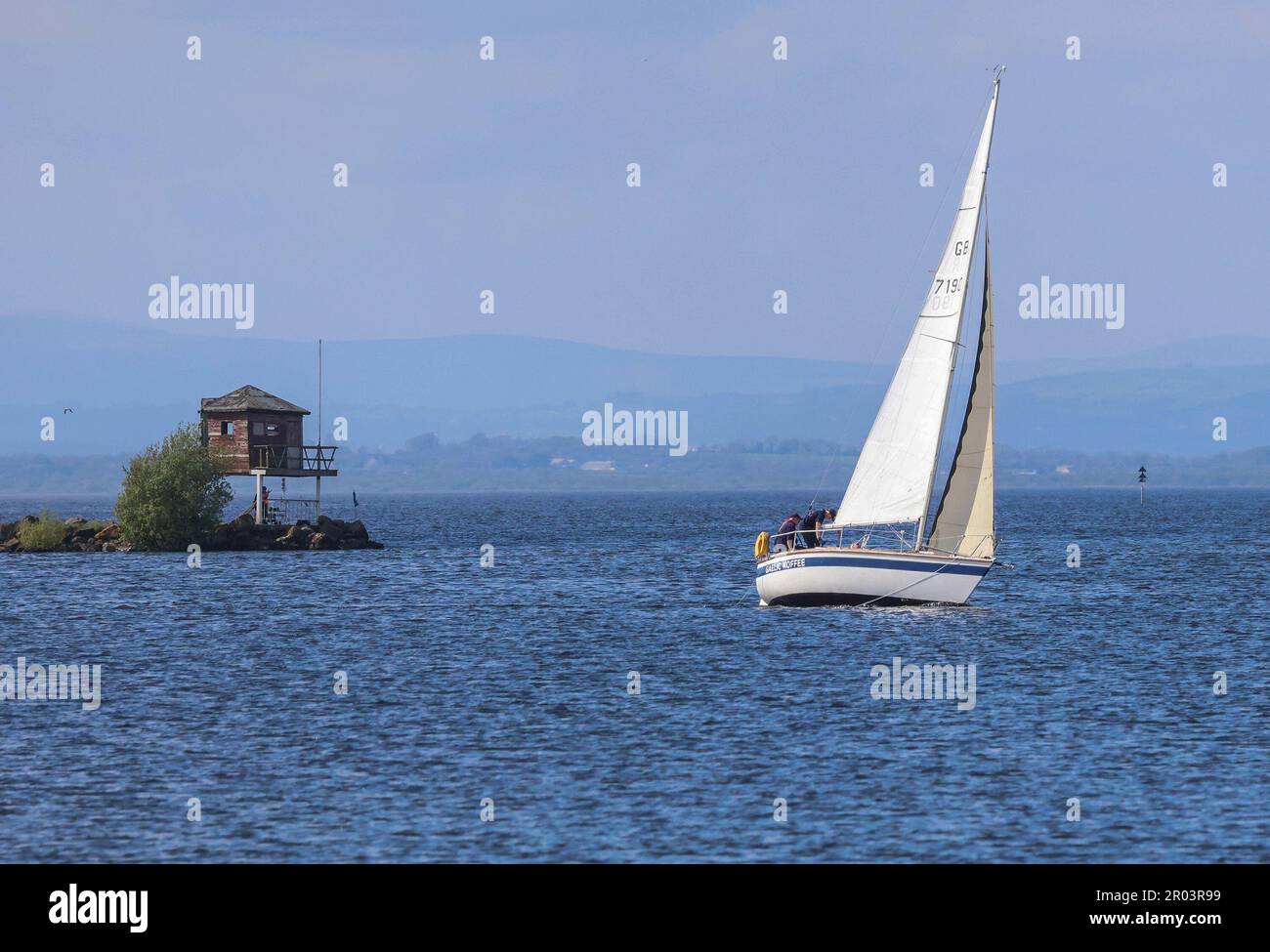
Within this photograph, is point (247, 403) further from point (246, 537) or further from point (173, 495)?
point (246, 537)

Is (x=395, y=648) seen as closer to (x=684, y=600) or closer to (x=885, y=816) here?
(x=684, y=600)

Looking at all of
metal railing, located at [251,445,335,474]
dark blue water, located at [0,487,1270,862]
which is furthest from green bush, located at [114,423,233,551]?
dark blue water, located at [0,487,1270,862]

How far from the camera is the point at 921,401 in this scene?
51781 mm

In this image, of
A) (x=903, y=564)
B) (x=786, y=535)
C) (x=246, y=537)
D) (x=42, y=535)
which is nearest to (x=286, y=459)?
(x=246, y=537)

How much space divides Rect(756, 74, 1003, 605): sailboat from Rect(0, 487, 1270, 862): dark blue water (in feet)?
5.08

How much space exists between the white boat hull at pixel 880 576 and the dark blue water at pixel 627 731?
1.04 meters

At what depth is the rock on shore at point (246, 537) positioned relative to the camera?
96938 millimetres

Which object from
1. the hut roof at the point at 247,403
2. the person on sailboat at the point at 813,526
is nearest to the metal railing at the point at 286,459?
the hut roof at the point at 247,403

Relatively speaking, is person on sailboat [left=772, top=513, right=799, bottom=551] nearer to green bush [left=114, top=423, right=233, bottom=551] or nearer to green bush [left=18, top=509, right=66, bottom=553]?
green bush [left=114, top=423, right=233, bottom=551]

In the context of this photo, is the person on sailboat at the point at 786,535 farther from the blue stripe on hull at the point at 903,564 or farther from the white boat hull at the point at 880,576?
the blue stripe on hull at the point at 903,564

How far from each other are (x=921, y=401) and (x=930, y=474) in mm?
2259

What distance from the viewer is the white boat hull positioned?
5194cm

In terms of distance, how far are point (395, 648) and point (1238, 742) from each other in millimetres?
25787
